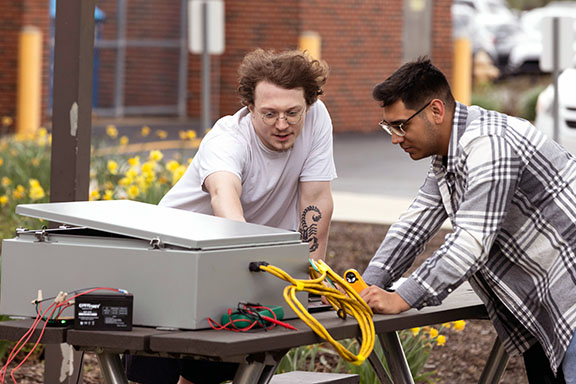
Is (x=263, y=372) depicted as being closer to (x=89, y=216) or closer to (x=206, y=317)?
(x=206, y=317)

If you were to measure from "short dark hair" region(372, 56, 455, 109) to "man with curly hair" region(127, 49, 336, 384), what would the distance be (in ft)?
1.20

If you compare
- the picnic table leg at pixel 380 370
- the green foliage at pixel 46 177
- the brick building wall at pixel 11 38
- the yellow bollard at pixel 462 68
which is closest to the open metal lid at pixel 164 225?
the picnic table leg at pixel 380 370

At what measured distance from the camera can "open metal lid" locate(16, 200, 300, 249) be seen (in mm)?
2977

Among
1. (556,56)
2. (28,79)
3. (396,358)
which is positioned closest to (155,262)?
(396,358)

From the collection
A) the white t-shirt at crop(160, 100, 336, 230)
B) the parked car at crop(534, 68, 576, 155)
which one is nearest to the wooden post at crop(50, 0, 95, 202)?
the white t-shirt at crop(160, 100, 336, 230)

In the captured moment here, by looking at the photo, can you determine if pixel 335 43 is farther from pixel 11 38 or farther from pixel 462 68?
pixel 11 38

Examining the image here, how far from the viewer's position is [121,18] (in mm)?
18547

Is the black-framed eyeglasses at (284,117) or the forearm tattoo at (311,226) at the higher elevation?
the black-framed eyeglasses at (284,117)

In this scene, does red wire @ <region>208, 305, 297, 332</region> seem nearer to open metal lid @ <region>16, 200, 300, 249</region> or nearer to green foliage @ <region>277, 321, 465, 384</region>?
open metal lid @ <region>16, 200, 300, 249</region>

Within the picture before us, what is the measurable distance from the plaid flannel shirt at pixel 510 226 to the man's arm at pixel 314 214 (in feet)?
1.76

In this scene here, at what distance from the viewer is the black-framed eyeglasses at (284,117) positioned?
380 centimetres

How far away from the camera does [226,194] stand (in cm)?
380

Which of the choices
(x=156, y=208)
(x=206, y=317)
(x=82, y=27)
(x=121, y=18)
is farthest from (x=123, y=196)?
(x=121, y=18)

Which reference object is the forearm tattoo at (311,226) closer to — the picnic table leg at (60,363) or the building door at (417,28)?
the picnic table leg at (60,363)
